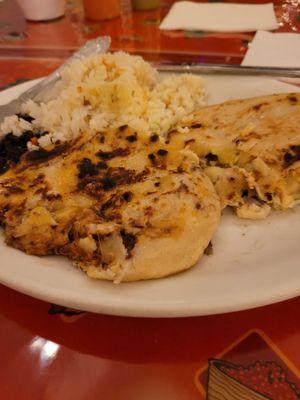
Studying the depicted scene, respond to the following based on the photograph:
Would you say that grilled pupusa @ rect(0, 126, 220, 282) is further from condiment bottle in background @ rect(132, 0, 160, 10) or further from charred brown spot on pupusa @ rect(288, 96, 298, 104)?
condiment bottle in background @ rect(132, 0, 160, 10)

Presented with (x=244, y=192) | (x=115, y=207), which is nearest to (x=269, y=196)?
(x=244, y=192)

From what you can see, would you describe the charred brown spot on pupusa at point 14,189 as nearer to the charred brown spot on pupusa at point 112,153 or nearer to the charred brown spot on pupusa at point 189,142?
the charred brown spot on pupusa at point 112,153

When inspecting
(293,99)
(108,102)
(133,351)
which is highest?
(293,99)

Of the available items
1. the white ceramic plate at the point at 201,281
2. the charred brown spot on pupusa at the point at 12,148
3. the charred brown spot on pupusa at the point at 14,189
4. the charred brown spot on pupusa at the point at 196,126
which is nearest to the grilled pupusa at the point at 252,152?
the charred brown spot on pupusa at the point at 196,126

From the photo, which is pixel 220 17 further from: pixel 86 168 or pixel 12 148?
pixel 86 168

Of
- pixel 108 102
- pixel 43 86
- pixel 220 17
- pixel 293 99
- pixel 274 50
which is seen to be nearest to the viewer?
pixel 293 99

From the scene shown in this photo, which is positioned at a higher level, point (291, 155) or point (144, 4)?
point (291, 155)

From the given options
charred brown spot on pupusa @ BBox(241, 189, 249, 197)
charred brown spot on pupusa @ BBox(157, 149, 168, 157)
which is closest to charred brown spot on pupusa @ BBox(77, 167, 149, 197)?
charred brown spot on pupusa @ BBox(157, 149, 168, 157)

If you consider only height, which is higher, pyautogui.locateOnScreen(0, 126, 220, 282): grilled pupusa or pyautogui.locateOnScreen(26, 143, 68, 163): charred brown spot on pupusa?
pyautogui.locateOnScreen(0, 126, 220, 282): grilled pupusa
